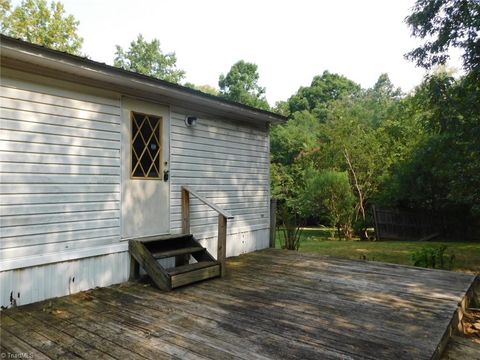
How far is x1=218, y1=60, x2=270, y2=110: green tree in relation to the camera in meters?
29.6

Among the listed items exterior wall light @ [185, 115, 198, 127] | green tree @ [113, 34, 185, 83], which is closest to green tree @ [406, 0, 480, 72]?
exterior wall light @ [185, 115, 198, 127]

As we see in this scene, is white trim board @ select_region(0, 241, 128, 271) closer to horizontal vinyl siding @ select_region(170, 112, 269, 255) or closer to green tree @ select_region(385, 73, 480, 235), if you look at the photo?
horizontal vinyl siding @ select_region(170, 112, 269, 255)

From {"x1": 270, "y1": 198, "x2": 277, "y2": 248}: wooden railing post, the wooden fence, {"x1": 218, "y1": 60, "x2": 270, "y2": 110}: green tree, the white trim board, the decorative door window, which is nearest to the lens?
the white trim board

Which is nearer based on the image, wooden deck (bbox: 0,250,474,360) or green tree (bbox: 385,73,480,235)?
wooden deck (bbox: 0,250,474,360)

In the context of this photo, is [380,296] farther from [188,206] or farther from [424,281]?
[188,206]

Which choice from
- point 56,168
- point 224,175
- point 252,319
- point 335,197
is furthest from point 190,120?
point 335,197

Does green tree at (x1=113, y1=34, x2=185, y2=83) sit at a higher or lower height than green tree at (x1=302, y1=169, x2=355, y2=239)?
higher

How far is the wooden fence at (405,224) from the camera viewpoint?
41.0 feet

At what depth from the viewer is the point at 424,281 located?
13.5ft

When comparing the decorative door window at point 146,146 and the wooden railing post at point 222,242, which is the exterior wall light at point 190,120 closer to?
the decorative door window at point 146,146

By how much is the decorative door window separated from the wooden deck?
1457mm

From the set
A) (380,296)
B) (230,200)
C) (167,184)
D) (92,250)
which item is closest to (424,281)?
(380,296)

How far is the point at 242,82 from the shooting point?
29.9 meters

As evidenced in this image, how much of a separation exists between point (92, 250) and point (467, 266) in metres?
6.43
